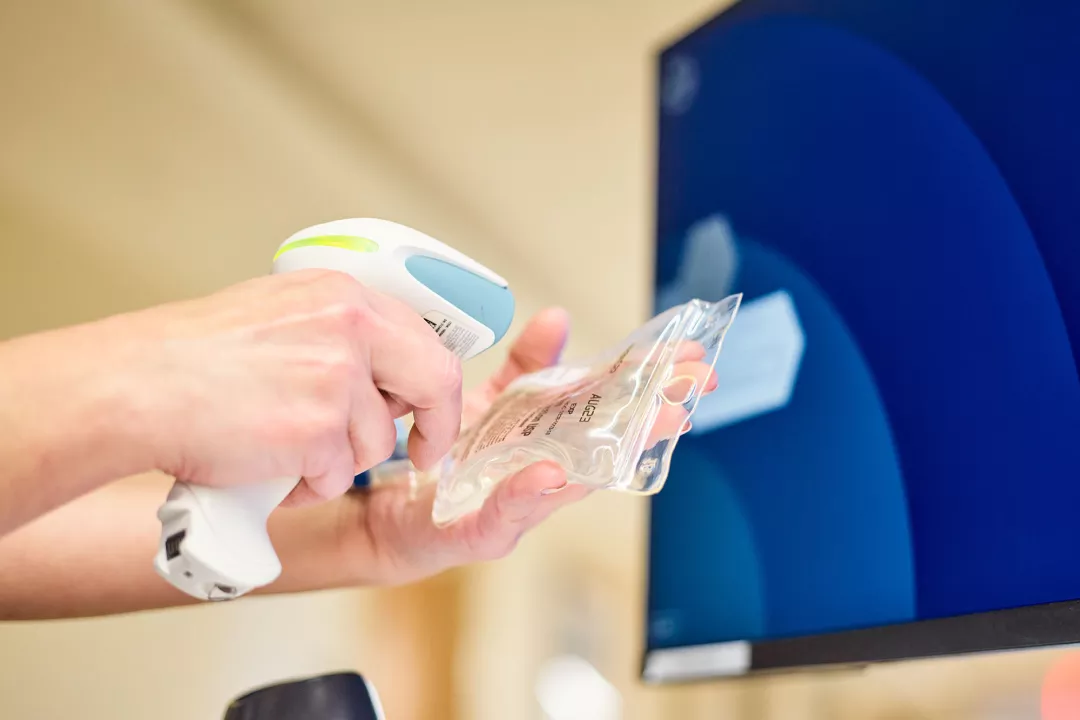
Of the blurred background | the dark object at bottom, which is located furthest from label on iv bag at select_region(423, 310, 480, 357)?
the blurred background

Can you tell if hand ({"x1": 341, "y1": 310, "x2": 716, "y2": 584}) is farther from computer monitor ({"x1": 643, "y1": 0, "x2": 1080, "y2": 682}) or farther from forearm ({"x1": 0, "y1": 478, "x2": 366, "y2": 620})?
computer monitor ({"x1": 643, "y1": 0, "x2": 1080, "y2": 682})

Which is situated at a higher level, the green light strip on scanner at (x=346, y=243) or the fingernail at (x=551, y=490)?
the green light strip on scanner at (x=346, y=243)

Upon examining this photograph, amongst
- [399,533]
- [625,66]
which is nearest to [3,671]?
[399,533]

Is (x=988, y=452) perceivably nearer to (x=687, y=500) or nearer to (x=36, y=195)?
(x=687, y=500)

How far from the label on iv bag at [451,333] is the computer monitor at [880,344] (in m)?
0.39

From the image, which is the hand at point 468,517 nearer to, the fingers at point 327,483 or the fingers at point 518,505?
the fingers at point 518,505

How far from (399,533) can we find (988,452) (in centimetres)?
47

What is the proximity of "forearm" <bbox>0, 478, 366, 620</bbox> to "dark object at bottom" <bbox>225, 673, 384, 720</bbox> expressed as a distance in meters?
0.15

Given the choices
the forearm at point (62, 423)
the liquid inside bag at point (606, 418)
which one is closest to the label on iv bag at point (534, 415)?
the liquid inside bag at point (606, 418)

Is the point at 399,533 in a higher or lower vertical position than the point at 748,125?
lower

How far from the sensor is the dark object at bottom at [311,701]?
58cm

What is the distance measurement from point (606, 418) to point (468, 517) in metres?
0.19

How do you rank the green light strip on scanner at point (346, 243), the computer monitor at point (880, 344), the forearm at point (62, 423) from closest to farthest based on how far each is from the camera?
the forearm at point (62, 423) < the green light strip on scanner at point (346, 243) < the computer monitor at point (880, 344)

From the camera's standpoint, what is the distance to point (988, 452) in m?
0.66
